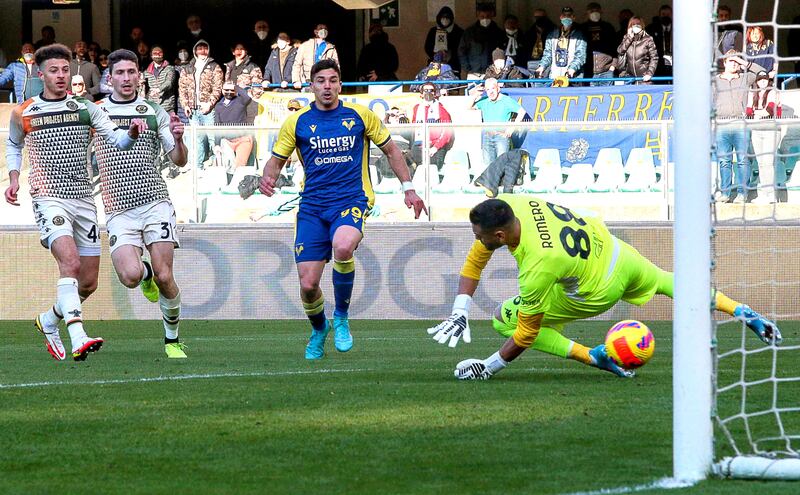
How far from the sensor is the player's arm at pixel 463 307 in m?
7.95

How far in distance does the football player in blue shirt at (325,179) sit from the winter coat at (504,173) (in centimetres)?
561

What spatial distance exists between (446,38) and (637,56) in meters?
3.98

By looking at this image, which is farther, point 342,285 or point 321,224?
point 342,285

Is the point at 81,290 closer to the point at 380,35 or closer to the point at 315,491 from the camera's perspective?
the point at 315,491

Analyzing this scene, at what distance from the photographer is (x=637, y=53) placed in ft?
65.5

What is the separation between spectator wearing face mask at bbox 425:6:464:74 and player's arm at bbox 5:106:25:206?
12634 mm

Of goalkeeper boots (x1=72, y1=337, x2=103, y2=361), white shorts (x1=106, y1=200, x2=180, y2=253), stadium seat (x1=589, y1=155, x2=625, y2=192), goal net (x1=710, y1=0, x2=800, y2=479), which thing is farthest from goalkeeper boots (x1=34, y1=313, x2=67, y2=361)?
stadium seat (x1=589, y1=155, x2=625, y2=192)

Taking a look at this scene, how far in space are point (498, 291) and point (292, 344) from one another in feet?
14.7

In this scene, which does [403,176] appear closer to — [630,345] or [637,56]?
[630,345]

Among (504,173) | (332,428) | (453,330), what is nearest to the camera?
(332,428)

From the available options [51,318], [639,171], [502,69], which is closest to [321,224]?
[51,318]

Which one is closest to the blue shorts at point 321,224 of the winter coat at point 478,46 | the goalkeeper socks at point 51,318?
the goalkeeper socks at point 51,318

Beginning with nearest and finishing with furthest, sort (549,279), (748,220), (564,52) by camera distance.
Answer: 1. (549,279)
2. (748,220)
3. (564,52)

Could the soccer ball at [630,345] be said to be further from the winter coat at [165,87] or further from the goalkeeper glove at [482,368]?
the winter coat at [165,87]
